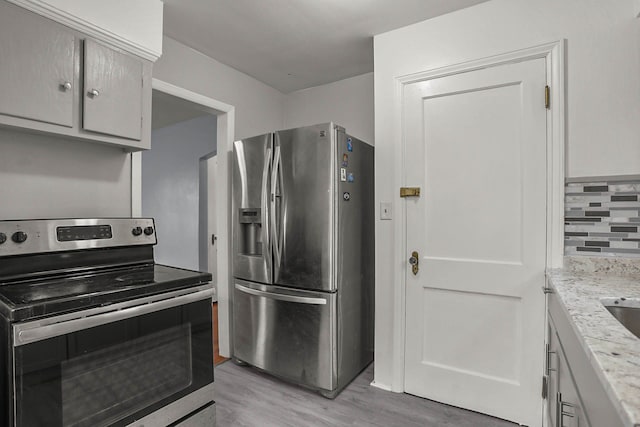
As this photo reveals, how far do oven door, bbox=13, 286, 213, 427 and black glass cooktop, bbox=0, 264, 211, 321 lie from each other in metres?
0.03

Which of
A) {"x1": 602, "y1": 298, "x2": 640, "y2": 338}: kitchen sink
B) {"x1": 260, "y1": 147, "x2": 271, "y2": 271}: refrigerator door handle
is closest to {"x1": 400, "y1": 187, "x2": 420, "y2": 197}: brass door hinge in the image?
{"x1": 260, "y1": 147, "x2": 271, "y2": 271}: refrigerator door handle

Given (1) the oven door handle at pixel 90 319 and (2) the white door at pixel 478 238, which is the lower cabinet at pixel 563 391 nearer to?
(2) the white door at pixel 478 238

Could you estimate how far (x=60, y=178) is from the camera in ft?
5.79

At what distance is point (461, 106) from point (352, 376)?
74.9 inches

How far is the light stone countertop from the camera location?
56 centimetres

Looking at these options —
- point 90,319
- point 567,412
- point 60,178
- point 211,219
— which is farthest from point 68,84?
point 211,219

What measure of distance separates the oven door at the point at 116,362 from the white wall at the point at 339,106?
6.76 feet

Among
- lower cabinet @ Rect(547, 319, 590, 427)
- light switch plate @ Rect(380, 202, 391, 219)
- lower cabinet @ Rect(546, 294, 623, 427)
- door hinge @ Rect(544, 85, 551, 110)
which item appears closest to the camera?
lower cabinet @ Rect(546, 294, 623, 427)

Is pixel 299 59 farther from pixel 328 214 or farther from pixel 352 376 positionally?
pixel 352 376

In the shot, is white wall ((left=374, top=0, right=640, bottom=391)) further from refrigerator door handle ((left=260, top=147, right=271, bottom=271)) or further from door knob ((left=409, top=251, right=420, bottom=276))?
refrigerator door handle ((left=260, top=147, right=271, bottom=271))

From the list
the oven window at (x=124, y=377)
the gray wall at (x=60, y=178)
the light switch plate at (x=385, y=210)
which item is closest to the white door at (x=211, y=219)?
the gray wall at (x=60, y=178)

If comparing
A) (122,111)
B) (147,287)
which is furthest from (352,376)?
(122,111)

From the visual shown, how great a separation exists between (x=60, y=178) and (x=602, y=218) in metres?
→ 2.79

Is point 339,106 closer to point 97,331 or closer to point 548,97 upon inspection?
point 548,97
